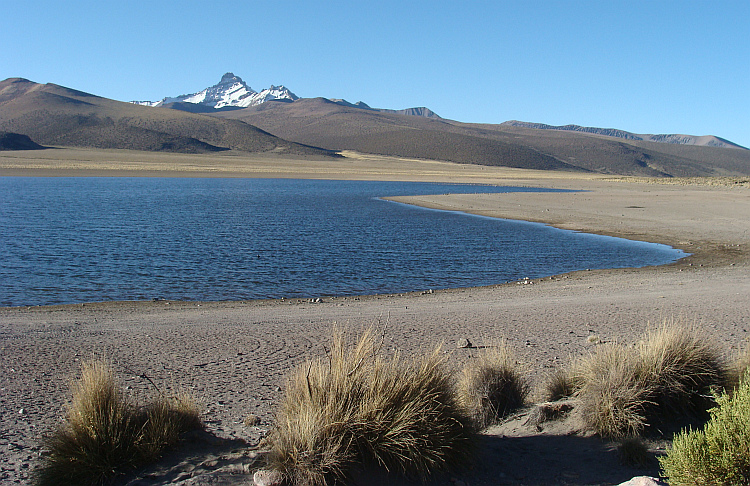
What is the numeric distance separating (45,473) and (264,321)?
19.9 ft

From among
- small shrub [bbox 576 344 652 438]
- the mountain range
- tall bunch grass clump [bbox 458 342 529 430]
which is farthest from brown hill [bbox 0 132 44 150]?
small shrub [bbox 576 344 652 438]

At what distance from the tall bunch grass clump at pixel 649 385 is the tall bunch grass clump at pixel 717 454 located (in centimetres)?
Answer: 106

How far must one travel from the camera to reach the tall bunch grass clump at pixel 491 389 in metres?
5.30

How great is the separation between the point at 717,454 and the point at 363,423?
2.04m

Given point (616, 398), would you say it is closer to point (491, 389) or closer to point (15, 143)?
point (491, 389)

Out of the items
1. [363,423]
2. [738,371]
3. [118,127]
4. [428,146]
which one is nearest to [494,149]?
[428,146]

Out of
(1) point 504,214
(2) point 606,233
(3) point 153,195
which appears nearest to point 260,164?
(3) point 153,195

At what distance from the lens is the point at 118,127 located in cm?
14038

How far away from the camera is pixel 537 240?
2314 centimetres

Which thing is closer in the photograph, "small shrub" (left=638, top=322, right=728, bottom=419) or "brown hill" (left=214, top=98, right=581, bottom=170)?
"small shrub" (left=638, top=322, right=728, bottom=419)

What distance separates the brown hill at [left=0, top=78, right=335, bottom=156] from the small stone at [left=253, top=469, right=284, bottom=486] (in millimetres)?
131921

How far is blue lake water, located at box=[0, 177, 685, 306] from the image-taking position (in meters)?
14.2

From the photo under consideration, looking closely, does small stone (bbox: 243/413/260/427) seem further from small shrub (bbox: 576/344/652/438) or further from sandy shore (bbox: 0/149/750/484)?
small shrub (bbox: 576/344/652/438)

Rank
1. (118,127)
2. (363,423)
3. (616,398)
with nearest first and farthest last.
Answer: (363,423)
(616,398)
(118,127)
